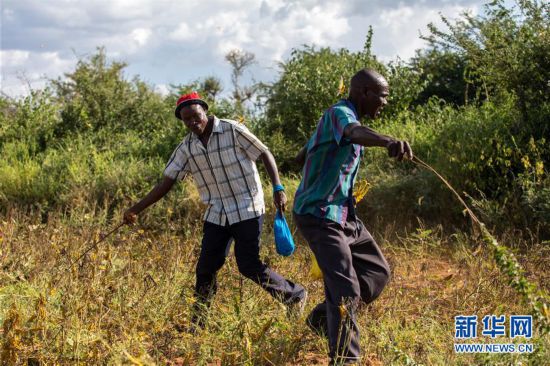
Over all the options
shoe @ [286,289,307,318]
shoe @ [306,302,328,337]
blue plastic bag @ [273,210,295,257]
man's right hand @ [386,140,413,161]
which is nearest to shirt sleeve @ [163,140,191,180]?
blue plastic bag @ [273,210,295,257]

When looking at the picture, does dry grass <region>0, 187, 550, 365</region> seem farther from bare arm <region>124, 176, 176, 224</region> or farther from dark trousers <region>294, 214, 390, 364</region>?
bare arm <region>124, 176, 176, 224</region>

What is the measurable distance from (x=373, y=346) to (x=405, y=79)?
6.99 m

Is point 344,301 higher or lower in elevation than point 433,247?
lower

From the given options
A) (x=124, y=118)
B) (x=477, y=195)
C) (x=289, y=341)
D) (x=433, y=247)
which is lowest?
(x=289, y=341)

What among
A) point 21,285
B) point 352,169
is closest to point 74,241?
point 21,285

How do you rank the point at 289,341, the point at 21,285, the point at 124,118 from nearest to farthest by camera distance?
the point at 289,341 < the point at 21,285 < the point at 124,118

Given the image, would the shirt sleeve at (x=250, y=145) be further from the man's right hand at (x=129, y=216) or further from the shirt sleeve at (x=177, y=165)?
the man's right hand at (x=129, y=216)

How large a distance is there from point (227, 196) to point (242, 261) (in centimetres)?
44

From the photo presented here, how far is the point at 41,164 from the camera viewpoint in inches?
402

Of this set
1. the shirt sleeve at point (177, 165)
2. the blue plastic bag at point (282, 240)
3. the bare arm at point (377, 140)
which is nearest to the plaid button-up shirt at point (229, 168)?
the shirt sleeve at point (177, 165)

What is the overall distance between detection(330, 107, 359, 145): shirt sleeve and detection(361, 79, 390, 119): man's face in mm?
161

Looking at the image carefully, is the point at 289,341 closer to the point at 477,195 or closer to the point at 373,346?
the point at 373,346

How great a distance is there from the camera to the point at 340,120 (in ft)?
11.5

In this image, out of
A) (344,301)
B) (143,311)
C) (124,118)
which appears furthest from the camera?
(124,118)
